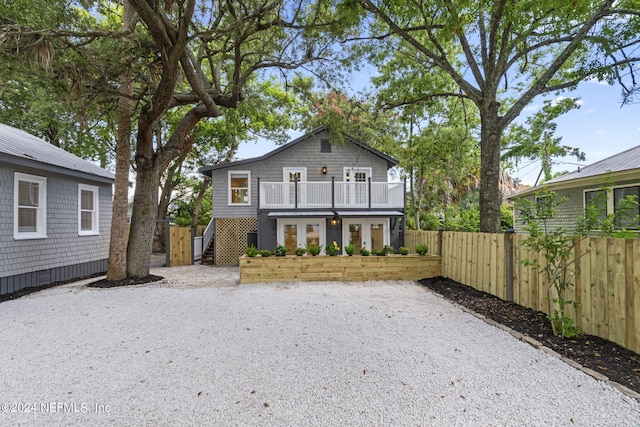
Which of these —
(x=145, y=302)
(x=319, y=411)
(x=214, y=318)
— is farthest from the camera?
(x=145, y=302)

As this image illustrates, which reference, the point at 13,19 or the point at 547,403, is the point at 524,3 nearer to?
the point at 547,403

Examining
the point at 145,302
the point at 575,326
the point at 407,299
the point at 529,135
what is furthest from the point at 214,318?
the point at 529,135

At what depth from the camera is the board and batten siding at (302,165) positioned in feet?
41.4

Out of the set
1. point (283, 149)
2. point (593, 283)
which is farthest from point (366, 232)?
point (593, 283)

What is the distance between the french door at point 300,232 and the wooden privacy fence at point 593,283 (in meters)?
6.90

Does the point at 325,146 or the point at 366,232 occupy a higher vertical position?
the point at 325,146

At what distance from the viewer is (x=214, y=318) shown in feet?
15.6

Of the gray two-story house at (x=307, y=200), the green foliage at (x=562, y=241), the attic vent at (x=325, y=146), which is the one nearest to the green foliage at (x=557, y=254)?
the green foliage at (x=562, y=241)

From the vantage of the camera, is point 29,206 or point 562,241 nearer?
point 562,241

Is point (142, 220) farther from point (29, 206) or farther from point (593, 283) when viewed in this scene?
point (593, 283)

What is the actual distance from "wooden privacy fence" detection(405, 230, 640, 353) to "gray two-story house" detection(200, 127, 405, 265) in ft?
20.0

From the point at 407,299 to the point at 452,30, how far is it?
5782 mm

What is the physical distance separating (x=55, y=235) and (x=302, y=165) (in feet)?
29.2

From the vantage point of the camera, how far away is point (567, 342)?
364cm
